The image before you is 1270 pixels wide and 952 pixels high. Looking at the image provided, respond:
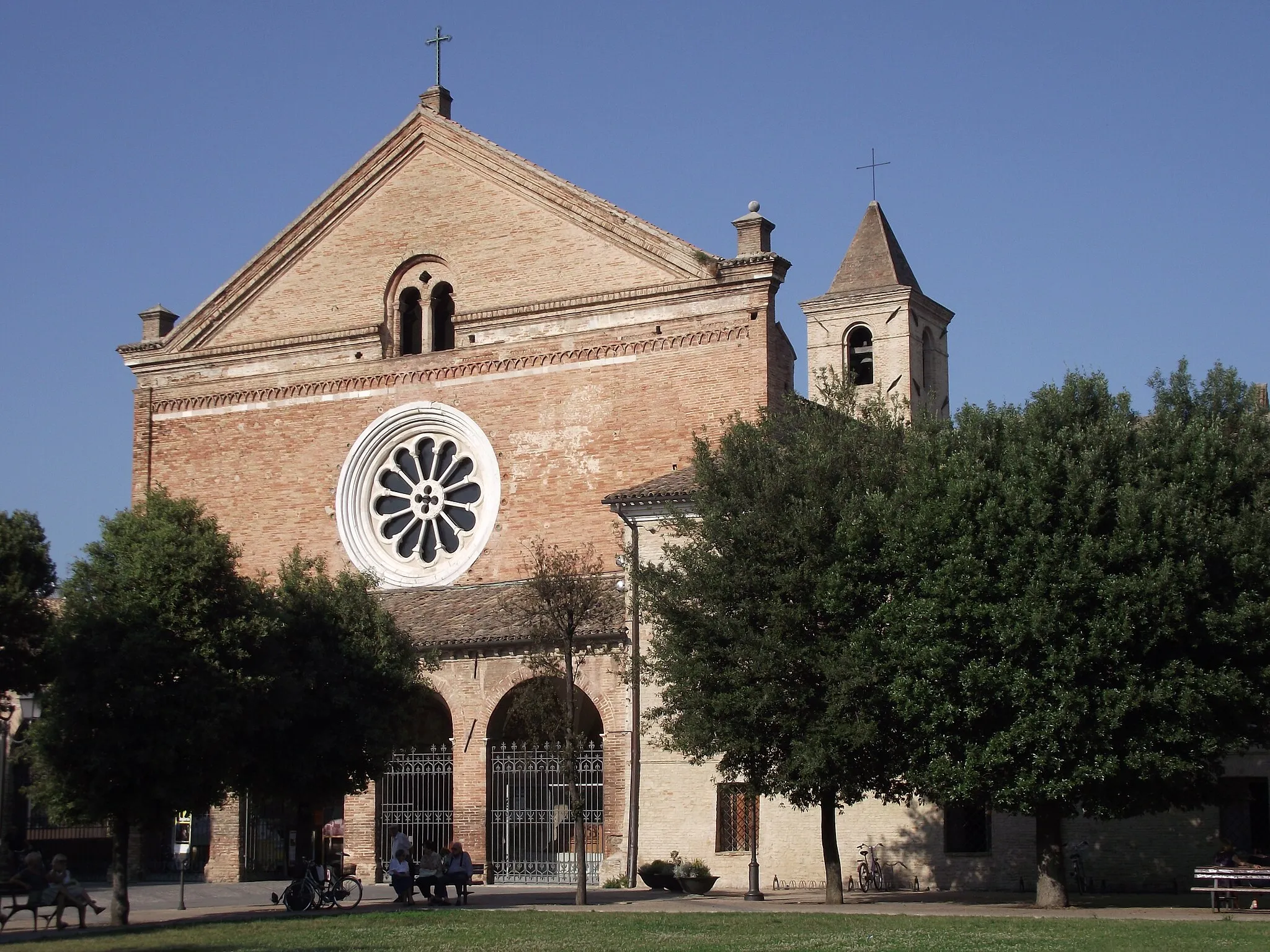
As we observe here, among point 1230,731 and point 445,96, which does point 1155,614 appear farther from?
point 445,96

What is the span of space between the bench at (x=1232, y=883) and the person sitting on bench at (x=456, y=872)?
10.9 m

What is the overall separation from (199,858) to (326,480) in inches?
345

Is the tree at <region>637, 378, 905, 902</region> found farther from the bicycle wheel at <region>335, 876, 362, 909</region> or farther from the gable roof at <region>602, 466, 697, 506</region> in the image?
the bicycle wheel at <region>335, 876, 362, 909</region>

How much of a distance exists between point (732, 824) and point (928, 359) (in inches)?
819

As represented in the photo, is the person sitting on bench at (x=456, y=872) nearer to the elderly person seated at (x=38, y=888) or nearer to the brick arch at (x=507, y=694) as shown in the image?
the brick arch at (x=507, y=694)

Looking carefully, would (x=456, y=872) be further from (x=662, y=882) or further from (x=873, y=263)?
(x=873, y=263)

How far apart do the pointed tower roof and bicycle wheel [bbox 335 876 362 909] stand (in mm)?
23812

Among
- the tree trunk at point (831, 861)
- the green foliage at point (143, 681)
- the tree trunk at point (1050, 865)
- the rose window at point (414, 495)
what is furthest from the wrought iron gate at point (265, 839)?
the tree trunk at point (1050, 865)

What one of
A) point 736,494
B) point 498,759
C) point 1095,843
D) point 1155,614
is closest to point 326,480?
point 498,759

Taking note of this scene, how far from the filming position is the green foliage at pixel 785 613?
901 inches

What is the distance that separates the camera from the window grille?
1112 inches

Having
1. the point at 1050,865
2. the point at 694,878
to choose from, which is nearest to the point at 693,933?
the point at 1050,865

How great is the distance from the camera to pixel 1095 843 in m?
27.7

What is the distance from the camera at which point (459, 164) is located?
36531 mm
